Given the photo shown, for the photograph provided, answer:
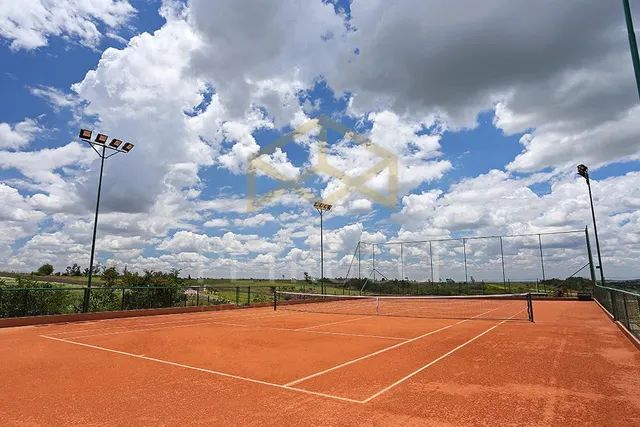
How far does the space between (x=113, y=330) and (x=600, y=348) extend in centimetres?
1710

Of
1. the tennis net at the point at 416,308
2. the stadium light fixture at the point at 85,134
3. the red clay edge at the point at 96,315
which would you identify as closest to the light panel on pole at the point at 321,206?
the tennis net at the point at 416,308

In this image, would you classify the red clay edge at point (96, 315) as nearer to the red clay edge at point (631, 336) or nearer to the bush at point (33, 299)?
the bush at point (33, 299)

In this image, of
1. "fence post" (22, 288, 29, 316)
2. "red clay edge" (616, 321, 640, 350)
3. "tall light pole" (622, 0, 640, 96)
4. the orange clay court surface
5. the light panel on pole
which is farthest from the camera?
the light panel on pole

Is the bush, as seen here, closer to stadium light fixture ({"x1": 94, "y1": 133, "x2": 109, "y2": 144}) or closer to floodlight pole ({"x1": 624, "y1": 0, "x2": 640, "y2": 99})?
stadium light fixture ({"x1": 94, "y1": 133, "x2": 109, "y2": 144})

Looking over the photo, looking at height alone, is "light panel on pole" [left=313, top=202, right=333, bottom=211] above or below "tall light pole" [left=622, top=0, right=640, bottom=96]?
above

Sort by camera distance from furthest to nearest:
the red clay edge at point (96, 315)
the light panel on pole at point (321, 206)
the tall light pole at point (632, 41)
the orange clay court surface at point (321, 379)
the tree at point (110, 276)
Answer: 1. the light panel on pole at point (321, 206)
2. the tree at point (110, 276)
3. the red clay edge at point (96, 315)
4. the tall light pole at point (632, 41)
5. the orange clay court surface at point (321, 379)

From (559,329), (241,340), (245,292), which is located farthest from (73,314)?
(559,329)

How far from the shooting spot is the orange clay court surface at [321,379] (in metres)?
6.29

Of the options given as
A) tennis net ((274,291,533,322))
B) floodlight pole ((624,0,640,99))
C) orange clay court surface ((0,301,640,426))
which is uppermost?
floodlight pole ((624,0,640,99))

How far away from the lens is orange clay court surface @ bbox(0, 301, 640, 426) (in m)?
6.29

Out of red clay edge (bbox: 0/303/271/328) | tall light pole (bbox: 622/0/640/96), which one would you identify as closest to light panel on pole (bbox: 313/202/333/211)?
red clay edge (bbox: 0/303/271/328)

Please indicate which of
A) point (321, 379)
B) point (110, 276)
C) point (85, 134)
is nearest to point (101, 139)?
point (85, 134)

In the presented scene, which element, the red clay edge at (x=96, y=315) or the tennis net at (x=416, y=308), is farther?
the tennis net at (x=416, y=308)

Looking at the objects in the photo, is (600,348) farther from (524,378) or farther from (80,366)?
(80,366)
